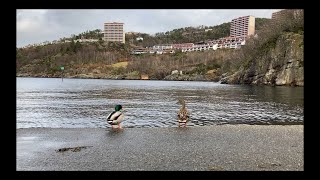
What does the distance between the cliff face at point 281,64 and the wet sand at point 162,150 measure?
7475 cm

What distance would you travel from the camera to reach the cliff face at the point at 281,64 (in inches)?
3563

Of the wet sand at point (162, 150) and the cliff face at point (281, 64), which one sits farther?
the cliff face at point (281, 64)

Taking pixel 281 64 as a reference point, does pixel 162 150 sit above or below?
below

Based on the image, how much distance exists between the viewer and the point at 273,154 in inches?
483

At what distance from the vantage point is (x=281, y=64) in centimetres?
9619

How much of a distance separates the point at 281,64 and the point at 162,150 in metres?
90.5

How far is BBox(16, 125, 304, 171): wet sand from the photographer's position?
34.2 feet

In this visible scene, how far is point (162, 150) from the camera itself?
13.1m

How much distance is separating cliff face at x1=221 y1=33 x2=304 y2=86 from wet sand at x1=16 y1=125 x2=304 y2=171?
74.8 metres

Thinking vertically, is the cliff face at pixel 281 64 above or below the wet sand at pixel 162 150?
above

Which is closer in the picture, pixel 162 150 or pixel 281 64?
pixel 162 150

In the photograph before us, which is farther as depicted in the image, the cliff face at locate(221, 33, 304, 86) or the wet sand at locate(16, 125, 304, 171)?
the cliff face at locate(221, 33, 304, 86)

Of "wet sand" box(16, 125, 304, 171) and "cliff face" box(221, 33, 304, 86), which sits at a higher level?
"cliff face" box(221, 33, 304, 86)
